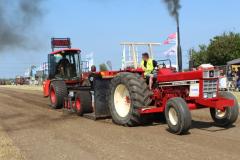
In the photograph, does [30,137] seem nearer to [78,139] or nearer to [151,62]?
[78,139]

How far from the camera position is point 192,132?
33.5 feet

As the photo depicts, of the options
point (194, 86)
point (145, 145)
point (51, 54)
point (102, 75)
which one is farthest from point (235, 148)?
point (51, 54)

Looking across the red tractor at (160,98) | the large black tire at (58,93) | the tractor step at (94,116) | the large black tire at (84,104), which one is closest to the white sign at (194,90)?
the red tractor at (160,98)

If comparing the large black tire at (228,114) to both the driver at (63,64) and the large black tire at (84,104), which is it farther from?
the driver at (63,64)

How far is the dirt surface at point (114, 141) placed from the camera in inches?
311

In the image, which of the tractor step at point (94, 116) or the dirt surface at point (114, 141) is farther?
the tractor step at point (94, 116)

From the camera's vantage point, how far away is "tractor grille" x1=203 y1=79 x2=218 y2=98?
10.2 metres

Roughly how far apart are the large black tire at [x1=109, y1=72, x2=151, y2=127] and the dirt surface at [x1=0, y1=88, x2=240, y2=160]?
28 cm

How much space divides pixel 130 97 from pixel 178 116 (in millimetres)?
1743

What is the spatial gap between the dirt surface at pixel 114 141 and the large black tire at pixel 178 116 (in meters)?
0.18

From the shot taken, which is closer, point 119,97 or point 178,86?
point 178,86

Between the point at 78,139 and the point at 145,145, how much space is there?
5.44ft

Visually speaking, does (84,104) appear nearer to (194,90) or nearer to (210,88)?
(194,90)

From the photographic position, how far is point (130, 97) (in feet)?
37.1
